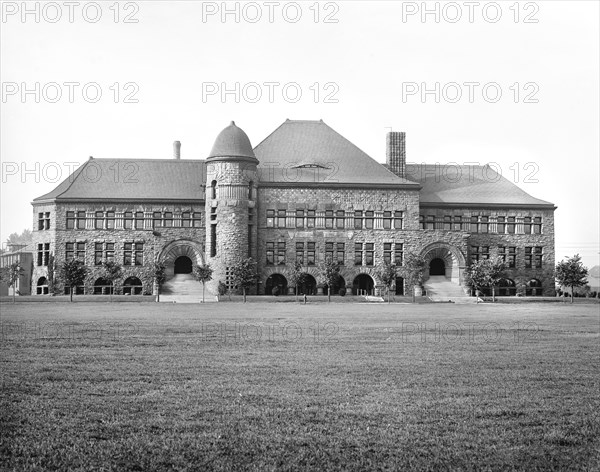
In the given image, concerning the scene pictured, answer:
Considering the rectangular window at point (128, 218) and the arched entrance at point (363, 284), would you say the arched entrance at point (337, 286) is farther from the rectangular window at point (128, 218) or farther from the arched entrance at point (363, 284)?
the rectangular window at point (128, 218)

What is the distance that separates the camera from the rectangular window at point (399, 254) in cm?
6712

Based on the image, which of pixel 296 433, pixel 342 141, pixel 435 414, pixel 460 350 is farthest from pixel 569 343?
pixel 342 141

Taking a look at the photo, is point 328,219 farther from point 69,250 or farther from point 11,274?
point 11,274

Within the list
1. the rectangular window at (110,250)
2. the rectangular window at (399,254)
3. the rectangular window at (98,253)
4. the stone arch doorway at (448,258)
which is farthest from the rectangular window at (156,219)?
the stone arch doorway at (448,258)

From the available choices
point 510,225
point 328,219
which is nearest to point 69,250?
point 328,219

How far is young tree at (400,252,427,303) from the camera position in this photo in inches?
2527

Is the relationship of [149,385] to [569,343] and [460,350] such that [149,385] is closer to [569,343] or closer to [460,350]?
Result: [460,350]

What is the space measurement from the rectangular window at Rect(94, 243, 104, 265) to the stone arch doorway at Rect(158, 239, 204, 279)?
15.0ft

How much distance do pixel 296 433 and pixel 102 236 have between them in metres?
60.1

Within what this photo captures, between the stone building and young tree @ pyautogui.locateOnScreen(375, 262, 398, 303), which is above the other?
the stone building

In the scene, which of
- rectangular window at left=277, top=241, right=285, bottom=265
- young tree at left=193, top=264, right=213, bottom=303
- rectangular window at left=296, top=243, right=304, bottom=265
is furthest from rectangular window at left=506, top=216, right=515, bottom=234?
young tree at left=193, top=264, right=213, bottom=303

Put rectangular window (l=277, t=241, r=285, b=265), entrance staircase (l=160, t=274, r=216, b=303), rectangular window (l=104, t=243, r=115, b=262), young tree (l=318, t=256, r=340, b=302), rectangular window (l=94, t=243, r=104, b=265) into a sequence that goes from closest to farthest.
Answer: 1. entrance staircase (l=160, t=274, r=216, b=303)
2. young tree (l=318, t=256, r=340, b=302)
3. rectangular window (l=277, t=241, r=285, b=265)
4. rectangular window (l=94, t=243, r=104, b=265)
5. rectangular window (l=104, t=243, r=115, b=262)

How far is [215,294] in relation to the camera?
204 ft

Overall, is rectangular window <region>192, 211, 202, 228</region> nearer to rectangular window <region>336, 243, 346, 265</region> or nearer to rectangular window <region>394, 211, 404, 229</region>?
rectangular window <region>336, 243, 346, 265</region>
